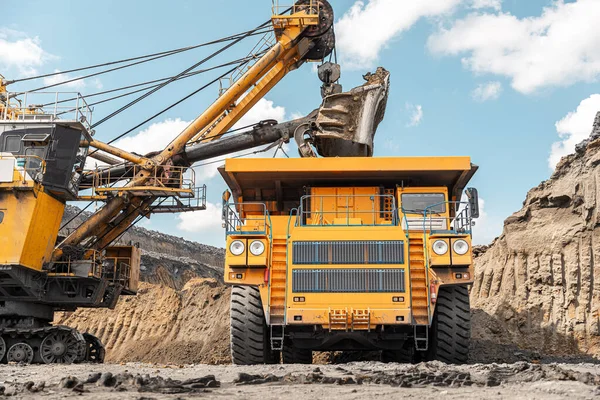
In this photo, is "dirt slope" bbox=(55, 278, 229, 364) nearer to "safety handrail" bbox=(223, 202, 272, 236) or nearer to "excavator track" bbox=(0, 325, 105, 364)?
"excavator track" bbox=(0, 325, 105, 364)

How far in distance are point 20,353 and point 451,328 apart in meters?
10.7

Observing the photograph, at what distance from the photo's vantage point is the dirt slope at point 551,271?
16.6 meters

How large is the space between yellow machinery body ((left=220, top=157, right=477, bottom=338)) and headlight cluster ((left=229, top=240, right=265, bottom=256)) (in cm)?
4

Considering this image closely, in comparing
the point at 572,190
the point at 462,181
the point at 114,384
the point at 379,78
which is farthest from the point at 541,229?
the point at 114,384

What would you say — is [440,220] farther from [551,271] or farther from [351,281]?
[551,271]

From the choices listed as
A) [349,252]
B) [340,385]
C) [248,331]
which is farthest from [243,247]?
[340,385]

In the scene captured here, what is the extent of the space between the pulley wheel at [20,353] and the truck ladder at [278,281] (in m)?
8.70

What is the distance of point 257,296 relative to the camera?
9.70 m

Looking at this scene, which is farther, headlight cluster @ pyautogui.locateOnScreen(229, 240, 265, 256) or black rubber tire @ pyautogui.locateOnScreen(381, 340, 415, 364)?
black rubber tire @ pyautogui.locateOnScreen(381, 340, 415, 364)

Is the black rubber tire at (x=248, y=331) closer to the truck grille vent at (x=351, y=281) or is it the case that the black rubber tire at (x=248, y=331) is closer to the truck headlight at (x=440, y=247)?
the truck grille vent at (x=351, y=281)

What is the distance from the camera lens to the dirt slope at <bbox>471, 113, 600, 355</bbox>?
655 inches

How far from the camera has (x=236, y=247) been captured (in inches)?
377

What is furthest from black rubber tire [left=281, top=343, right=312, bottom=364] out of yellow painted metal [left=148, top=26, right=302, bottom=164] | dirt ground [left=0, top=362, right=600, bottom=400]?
yellow painted metal [left=148, top=26, right=302, bottom=164]

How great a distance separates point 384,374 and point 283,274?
282 cm
